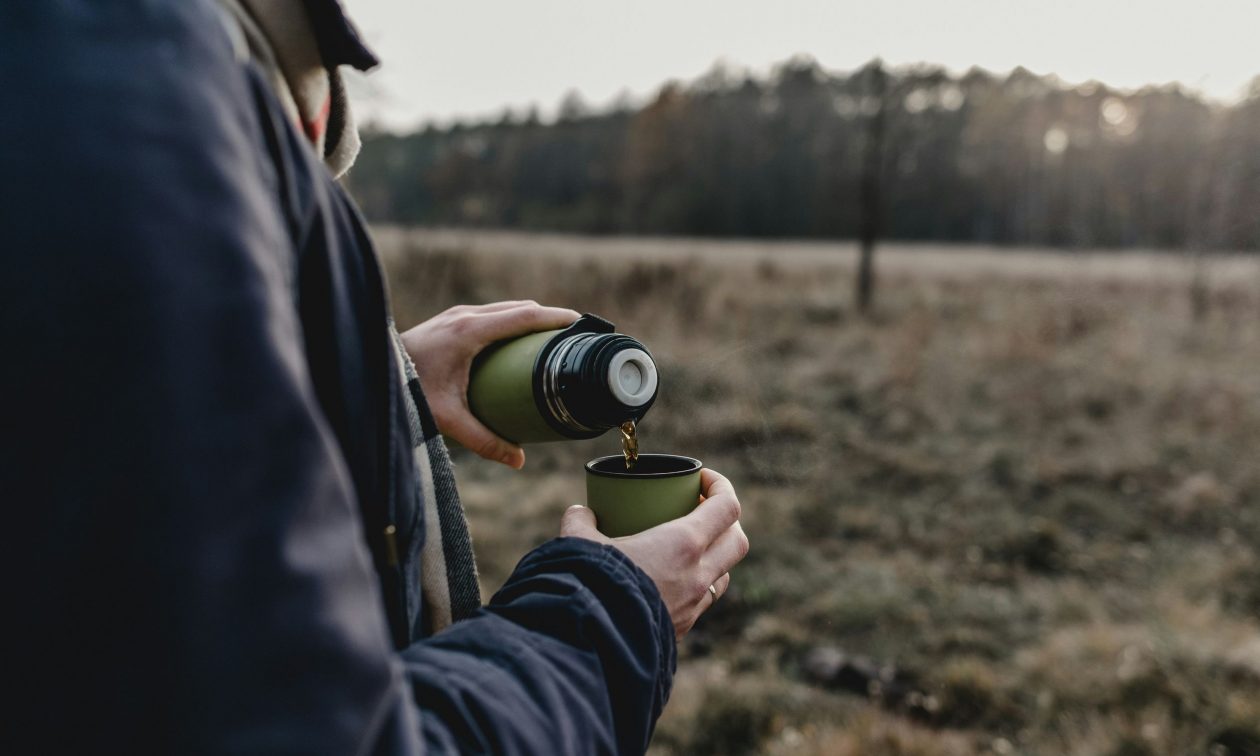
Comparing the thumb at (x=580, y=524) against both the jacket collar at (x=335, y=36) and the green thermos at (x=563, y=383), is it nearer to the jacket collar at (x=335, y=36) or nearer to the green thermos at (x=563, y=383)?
the green thermos at (x=563, y=383)

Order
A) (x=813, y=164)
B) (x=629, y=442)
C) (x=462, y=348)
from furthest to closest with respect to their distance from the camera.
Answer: (x=813, y=164) → (x=462, y=348) → (x=629, y=442)

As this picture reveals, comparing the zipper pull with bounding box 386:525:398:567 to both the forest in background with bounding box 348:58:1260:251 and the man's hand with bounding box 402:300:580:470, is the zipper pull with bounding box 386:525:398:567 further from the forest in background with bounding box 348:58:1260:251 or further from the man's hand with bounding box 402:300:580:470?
the forest in background with bounding box 348:58:1260:251

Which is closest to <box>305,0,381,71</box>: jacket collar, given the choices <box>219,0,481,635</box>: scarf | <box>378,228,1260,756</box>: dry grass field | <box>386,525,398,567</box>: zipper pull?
<box>219,0,481,635</box>: scarf

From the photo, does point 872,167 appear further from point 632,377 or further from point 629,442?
point 632,377

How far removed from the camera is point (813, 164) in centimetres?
4388

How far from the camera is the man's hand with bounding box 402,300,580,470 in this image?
1415mm

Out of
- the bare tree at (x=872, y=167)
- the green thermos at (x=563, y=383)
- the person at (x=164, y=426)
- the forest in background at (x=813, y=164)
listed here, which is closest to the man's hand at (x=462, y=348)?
the green thermos at (x=563, y=383)

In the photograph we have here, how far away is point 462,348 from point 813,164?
44629mm

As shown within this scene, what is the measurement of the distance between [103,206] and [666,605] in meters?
0.65

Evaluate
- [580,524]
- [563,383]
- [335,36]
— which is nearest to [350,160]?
[335,36]

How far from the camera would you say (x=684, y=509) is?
119 centimetres

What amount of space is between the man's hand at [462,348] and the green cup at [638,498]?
310 mm

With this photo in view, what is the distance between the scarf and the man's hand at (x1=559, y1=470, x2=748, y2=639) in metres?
0.15

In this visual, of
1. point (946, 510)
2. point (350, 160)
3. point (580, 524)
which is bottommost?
point (946, 510)
